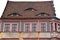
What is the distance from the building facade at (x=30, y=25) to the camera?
37.7 metres

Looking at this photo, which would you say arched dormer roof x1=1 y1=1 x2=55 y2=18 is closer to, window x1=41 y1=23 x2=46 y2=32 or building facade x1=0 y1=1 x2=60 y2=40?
building facade x1=0 y1=1 x2=60 y2=40

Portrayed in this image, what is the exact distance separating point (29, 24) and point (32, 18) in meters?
1.14

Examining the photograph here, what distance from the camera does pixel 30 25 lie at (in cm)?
3869

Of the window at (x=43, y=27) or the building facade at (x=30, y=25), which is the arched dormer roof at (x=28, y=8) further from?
the window at (x=43, y=27)

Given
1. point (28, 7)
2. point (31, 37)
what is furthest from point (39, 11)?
point (31, 37)

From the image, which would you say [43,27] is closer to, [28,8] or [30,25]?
[30,25]

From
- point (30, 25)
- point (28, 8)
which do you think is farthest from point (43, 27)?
point (28, 8)

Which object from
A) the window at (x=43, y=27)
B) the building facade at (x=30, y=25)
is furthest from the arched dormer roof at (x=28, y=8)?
the window at (x=43, y=27)

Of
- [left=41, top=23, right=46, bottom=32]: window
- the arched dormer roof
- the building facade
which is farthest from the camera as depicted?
the arched dormer roof

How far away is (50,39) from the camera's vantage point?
123 ft

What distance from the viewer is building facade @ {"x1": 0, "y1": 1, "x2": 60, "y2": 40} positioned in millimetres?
37719

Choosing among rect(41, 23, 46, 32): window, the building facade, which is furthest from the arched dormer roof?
rect(41, 23, 46, 32): window

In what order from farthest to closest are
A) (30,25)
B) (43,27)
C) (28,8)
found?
(28,8) → (30,25) → (43,27)

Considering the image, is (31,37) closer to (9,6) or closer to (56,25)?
(56,25)
